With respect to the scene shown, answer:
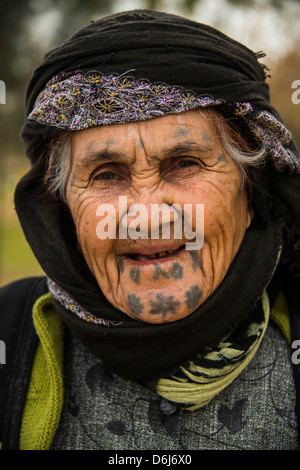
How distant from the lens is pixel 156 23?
1791 millimetres

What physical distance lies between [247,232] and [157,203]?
1.64 feet

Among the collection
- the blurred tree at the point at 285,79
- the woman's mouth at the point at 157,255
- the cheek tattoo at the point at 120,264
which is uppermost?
the blurred tree at the point at 285,79

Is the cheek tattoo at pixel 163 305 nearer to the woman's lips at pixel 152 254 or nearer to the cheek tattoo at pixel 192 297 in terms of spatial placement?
the cheek tattoo at pixel 192 297

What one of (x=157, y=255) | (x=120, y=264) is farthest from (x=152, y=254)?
(x=120, y=264)

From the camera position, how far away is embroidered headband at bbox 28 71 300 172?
5.54 feet

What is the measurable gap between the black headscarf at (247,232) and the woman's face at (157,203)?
0.29 feet

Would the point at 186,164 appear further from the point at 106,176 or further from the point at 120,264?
the point at 120,264

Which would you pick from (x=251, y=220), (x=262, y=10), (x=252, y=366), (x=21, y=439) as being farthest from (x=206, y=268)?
(x=262, y=10)

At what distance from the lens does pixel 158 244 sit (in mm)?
1750
